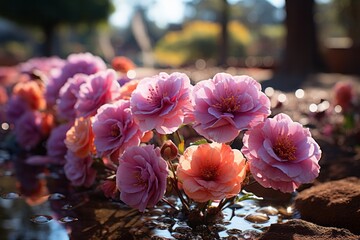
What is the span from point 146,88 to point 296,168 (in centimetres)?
46

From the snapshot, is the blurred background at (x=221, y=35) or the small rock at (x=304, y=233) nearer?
the small rock at (x=304, y=233)

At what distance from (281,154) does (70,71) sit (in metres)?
1.75

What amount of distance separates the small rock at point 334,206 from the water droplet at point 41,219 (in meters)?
0.84

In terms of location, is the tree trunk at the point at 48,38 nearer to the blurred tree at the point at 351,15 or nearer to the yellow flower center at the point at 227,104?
the blurred tree at the point at 351,15

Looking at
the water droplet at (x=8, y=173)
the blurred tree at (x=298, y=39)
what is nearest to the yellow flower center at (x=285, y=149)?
the water droplet at (x=8, y=173)

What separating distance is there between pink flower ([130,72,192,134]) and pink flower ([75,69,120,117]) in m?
0.41

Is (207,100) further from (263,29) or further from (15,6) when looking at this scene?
(263,29)

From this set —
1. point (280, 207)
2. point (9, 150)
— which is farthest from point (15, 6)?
point (280, 207)

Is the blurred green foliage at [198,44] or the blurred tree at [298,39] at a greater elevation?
the blurred tree at [298,39]

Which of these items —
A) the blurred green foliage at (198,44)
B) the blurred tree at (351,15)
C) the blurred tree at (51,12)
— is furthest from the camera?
the blurred green foliage at (198,44)

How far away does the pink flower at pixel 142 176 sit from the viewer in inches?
57.2

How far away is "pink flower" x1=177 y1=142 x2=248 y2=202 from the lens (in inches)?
55.9

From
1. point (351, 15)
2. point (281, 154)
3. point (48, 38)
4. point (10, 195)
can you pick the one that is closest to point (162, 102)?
point (281, 154)

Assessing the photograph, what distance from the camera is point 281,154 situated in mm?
1401
